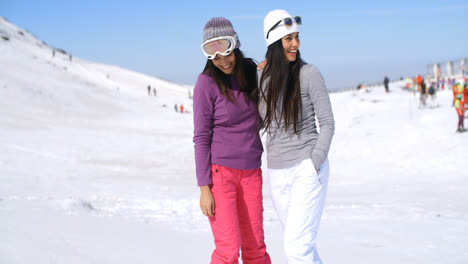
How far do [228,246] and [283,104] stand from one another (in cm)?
95

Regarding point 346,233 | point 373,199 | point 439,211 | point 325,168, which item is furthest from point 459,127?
point 325,168

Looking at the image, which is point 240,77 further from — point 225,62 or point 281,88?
point 281,88

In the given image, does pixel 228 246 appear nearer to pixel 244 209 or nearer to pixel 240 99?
pixel 244 209

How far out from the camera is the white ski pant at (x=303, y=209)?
108 inches

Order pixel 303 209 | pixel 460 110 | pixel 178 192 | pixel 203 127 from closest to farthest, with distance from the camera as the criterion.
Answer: pixel 303 209 < pixel 203 127 < pixel 178 192 < pixel 460 110

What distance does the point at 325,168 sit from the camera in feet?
9.28

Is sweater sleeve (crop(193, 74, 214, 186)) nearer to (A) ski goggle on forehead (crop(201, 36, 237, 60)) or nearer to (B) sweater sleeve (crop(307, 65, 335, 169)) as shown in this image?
(A) ski goggle on forehead (crop(201, 36, 237, 60))

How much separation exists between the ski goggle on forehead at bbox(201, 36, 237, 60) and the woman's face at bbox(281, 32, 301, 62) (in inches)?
13.2

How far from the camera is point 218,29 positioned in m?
2.96

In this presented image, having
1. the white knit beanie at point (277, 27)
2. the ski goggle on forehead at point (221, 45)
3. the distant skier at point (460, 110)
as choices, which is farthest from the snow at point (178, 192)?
the white knit beanie at point (277, 27)

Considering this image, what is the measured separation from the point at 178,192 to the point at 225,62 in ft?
23.7

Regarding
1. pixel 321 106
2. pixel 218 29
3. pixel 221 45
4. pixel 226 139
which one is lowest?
pixel 226 139

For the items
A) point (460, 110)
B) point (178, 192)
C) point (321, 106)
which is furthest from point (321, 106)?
point (460, 110)

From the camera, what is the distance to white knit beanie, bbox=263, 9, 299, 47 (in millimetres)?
2844
